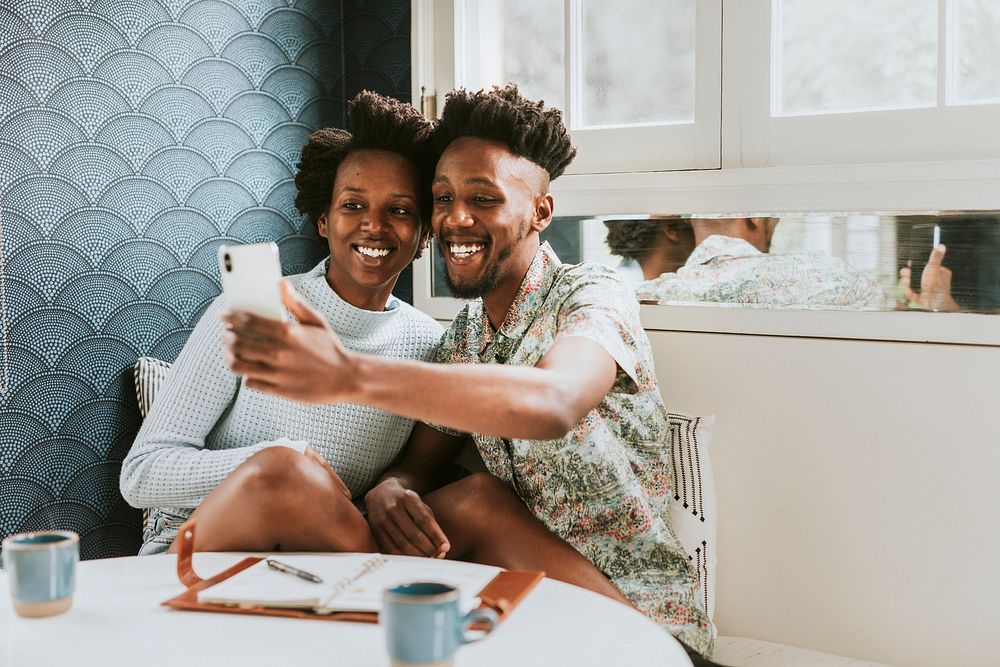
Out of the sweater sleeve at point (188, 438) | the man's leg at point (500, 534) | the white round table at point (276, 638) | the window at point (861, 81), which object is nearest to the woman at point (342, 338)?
the sweater sleeve at point (188, 438)

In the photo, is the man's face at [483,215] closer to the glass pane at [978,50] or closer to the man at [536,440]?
the man at [536,440]

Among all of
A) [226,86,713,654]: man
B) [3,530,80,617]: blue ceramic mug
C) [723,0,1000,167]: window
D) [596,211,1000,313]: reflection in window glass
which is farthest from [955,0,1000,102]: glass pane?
[3,530,80,617]: blue ceramic mug

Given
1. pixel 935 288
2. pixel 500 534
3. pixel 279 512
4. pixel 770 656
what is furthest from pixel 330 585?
pixel 935 288

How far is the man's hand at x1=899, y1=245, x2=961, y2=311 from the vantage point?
1.70 metres

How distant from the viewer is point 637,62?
208 cm

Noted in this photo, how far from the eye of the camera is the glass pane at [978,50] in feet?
5.55

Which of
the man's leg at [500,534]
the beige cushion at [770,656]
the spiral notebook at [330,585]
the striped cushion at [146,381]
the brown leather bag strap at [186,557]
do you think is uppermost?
the striped cushion at [146,381]

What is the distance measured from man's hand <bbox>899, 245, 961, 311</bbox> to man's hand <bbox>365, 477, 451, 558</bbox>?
1014 millimetres

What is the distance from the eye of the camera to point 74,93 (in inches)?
73.2

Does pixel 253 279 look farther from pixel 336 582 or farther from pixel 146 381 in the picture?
pixel 146 381

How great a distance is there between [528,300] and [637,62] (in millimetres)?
757

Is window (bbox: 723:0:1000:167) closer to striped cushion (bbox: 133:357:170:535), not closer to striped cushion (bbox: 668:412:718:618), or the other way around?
striped cushion (bbox: 668:412:718:618)

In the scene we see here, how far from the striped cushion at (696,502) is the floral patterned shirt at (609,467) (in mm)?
38

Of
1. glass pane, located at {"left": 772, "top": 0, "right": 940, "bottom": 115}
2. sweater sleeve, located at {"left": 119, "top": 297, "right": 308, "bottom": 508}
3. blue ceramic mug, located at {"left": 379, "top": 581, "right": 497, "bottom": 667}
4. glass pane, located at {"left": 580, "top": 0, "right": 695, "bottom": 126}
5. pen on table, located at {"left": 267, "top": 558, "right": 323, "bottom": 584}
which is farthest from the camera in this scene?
glass pane, located at {"left": 580, "top": 0, "right": 695, "bottom": 126}
